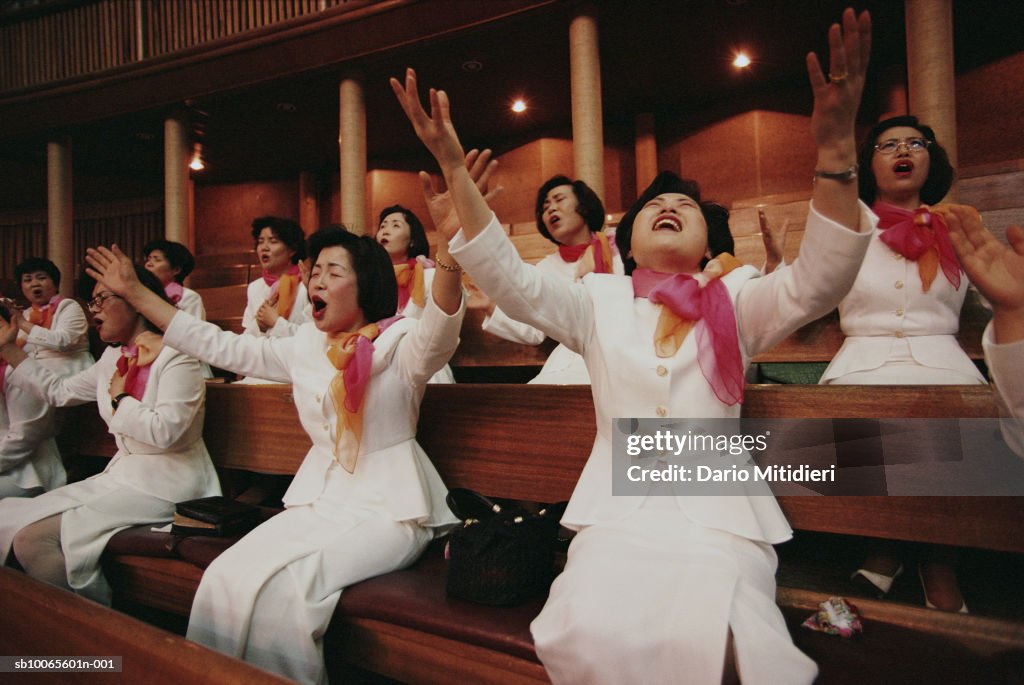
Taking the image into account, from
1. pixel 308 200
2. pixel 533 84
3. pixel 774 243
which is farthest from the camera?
pixel 308 200

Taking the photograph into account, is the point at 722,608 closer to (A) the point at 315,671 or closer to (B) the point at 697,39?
(A) the point at 315,671

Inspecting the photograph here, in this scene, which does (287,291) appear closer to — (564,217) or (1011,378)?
(564,217)

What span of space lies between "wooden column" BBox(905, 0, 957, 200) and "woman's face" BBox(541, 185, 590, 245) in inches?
115

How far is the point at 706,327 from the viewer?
1300 mm

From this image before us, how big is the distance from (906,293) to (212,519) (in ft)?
7.22

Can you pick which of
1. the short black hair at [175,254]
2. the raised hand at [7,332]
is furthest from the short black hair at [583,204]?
the short black hair at [175,254]

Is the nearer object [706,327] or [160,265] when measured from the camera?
[706,327]

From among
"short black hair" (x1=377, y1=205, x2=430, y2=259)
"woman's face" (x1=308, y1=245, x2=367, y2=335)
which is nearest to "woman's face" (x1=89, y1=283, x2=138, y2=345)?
"woman's face" (x1=308, y1=245, x2=367, y2=335)

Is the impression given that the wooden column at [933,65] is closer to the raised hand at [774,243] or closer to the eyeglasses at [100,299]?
the raised hand at [774,243]

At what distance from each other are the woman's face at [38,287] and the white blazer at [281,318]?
1.39 meters

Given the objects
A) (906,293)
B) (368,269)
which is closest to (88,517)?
(368,269)

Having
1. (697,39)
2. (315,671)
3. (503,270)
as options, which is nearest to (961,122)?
(697,39)

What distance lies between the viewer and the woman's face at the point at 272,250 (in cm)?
378

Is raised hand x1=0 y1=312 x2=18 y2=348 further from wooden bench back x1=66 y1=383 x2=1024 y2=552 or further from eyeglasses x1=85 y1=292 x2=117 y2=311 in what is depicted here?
wooden bench back x1=66 y1=383 x2=1024 y2=552
